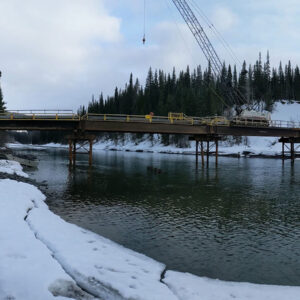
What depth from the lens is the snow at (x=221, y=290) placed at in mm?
8227

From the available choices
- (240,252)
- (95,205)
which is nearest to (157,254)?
(240,252)

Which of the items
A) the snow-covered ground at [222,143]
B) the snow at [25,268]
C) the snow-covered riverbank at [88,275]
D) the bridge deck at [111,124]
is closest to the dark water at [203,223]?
the snow-covered riverbank at [88,275]

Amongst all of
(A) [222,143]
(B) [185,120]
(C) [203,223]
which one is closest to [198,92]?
(A) [222,143]

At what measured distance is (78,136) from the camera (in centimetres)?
4359

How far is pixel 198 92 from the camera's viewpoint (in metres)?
153

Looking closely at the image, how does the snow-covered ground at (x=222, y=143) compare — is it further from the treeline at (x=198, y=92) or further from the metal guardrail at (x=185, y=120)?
the metal guardrail at (x=185, y=120)

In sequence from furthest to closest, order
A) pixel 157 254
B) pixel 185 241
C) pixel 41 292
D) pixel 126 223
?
pixel 126 223
pixel 185 241
pixel 157 254
pixel 41 292

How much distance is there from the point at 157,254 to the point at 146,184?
19.7 m

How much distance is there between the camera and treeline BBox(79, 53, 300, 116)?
13031cm

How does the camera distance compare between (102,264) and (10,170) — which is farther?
(10,170)

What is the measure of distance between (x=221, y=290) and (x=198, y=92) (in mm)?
150105

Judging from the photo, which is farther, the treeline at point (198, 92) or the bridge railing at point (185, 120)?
the treeline at point (198, 92)

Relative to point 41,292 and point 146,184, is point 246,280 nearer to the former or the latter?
point 41,292

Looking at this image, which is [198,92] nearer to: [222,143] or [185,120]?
[222,143]
